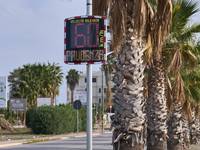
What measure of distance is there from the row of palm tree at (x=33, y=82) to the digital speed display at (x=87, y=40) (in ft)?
157

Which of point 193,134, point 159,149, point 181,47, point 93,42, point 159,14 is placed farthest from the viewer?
point 193,134

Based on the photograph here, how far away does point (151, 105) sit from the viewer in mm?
14023

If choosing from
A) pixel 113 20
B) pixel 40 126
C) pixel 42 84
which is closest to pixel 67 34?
pixel 113 20

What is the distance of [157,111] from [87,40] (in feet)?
26.9

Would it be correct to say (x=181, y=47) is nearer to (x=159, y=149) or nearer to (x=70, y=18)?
(x=159, y=149)

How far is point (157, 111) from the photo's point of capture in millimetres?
13914

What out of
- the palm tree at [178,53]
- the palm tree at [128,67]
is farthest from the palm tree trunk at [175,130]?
the palm tree at [128,67]

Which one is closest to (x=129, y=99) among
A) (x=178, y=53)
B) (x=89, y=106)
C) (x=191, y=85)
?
(x=89, y=106)

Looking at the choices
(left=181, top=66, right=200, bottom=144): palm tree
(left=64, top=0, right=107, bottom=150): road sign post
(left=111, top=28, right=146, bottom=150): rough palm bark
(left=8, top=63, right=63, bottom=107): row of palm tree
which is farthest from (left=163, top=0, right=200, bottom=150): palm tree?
(left=8, top=63, right=63, bottom=107): row of palm tree

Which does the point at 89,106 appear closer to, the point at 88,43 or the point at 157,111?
the point at 88,43

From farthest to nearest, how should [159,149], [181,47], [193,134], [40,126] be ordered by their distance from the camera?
1. [40,126]
2. [193,134]
3. [181,47]
4. [159,149]

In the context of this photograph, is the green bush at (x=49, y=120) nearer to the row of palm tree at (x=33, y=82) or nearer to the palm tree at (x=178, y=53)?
the palm tree at (x=178, y=53)

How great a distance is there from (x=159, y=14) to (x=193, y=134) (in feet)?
52.4

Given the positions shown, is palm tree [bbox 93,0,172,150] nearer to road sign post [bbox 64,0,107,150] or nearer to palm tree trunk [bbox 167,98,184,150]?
road sign post [bbox 64,0,107,150]
